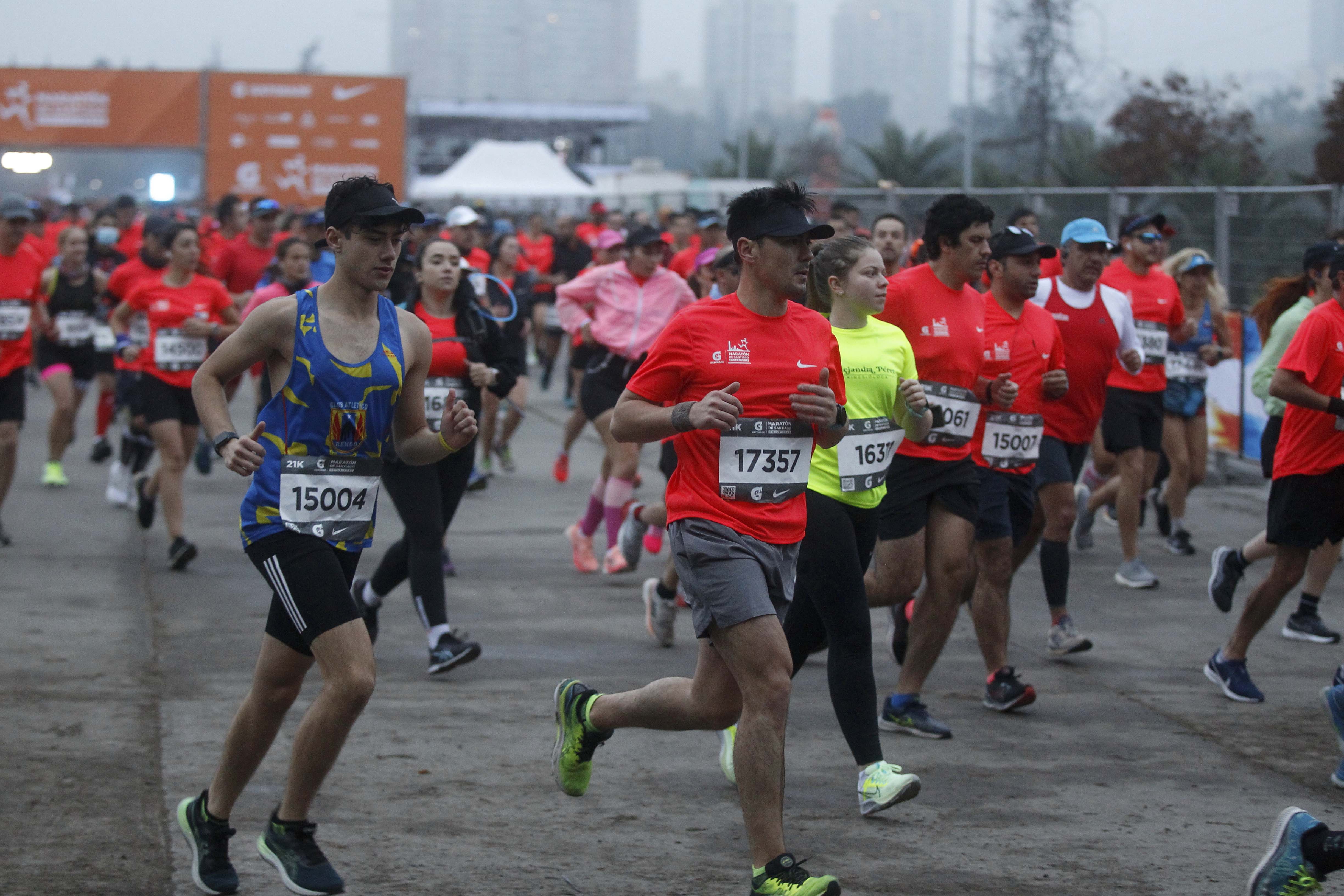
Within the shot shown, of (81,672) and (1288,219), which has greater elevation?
(1288,219)

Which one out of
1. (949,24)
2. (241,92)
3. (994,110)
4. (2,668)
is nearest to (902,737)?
(2,668)

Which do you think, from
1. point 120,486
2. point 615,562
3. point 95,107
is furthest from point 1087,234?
point 95,107

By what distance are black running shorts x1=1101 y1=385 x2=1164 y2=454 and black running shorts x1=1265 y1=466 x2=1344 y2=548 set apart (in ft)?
8.59

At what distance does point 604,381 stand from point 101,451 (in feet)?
19.3

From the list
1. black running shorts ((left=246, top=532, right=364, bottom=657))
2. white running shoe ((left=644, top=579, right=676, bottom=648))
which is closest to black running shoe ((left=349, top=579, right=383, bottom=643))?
white running shoe ((left=644, top=579, right=676, bottom=648))

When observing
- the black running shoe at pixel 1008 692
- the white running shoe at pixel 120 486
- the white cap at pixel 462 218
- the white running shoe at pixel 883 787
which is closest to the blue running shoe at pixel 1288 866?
the white running shoe at pixel 883 787

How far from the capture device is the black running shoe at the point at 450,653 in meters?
6.91

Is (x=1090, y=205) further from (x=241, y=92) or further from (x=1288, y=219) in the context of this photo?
(x=241, y=92)

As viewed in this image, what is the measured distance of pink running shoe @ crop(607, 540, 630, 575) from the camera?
31.1 ft

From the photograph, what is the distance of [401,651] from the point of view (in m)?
7.54

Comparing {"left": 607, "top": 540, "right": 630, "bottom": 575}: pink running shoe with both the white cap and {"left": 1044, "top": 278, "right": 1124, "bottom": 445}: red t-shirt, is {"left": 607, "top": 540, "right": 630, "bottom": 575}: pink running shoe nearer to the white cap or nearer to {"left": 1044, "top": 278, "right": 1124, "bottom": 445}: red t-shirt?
{"left": 1044, "top": 278, "right": 1124, "bottom": 445}: red t-shirt

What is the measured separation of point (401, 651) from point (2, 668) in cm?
172

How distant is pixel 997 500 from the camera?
6602 mm

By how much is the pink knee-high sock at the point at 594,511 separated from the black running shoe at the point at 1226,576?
11.2ft
